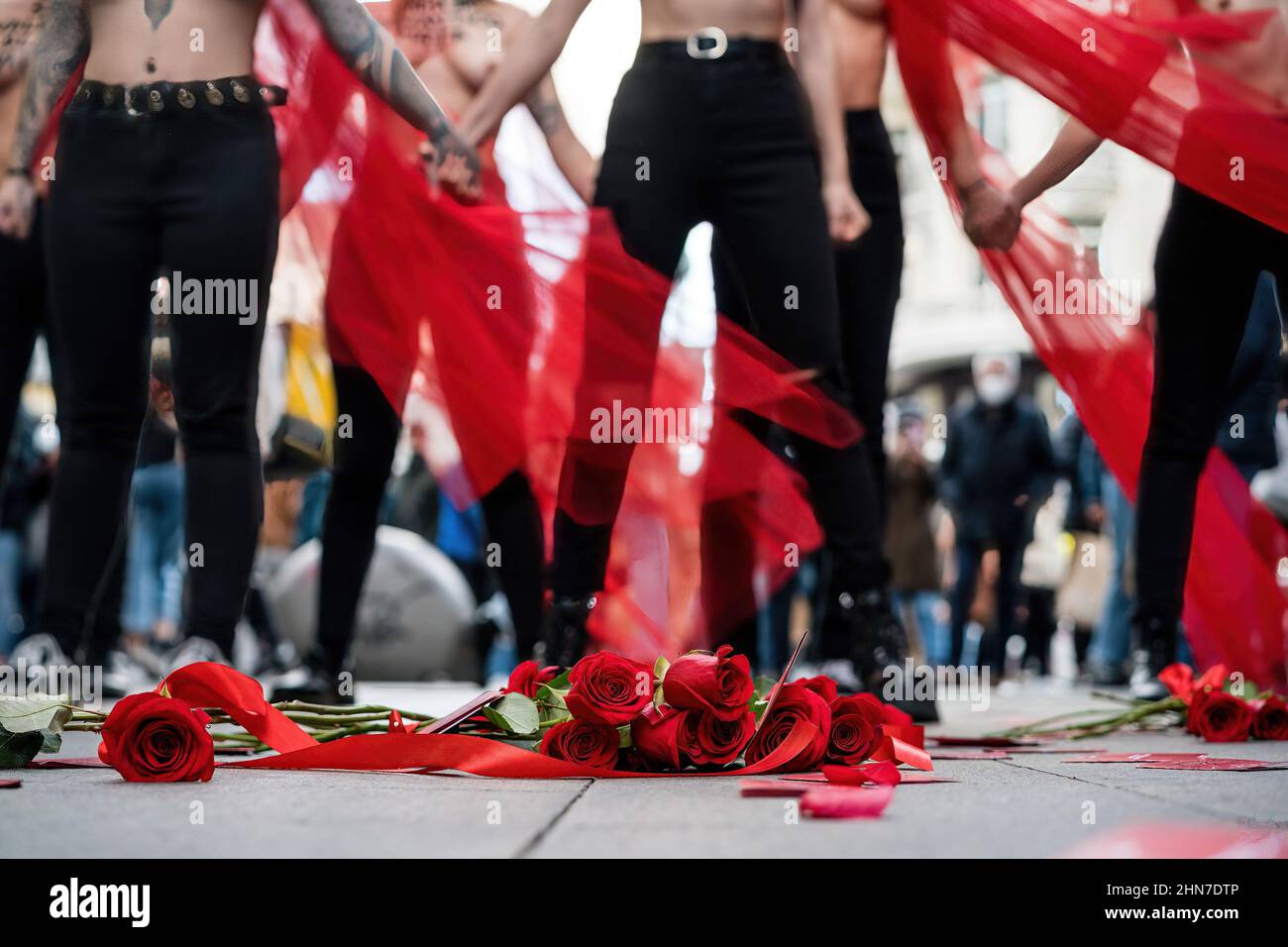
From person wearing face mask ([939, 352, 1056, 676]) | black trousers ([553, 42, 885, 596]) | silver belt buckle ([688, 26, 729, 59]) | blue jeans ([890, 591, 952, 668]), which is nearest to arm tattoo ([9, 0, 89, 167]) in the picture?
black trousers ([553, 42, 885, 596])

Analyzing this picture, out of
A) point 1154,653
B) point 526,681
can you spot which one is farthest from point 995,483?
point 526,681

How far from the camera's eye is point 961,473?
334 inches

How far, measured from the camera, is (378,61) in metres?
3.62

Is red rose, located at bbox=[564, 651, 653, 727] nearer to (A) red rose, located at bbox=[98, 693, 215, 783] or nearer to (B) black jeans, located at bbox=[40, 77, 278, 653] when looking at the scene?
(A) red rose, located at bbox=[98, 693, 215, 783]

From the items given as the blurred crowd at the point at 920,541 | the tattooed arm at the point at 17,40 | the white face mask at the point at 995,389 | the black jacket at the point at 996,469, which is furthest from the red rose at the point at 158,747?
the white face mask at the point at 995,389

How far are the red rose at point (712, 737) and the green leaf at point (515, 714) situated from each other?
27cm

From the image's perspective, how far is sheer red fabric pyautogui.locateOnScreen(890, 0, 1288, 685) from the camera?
11.7 feet

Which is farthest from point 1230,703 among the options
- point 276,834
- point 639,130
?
point 276,834

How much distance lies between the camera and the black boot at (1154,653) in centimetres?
386

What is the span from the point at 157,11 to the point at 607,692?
2034 millimetres

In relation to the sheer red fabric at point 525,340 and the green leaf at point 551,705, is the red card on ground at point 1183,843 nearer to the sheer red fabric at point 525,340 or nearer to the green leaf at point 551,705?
the green leaf at point 551,705

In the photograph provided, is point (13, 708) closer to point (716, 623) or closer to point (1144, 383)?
point (716, 623)

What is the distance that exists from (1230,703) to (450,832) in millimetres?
1946

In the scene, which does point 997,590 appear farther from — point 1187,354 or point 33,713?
point 33,713
